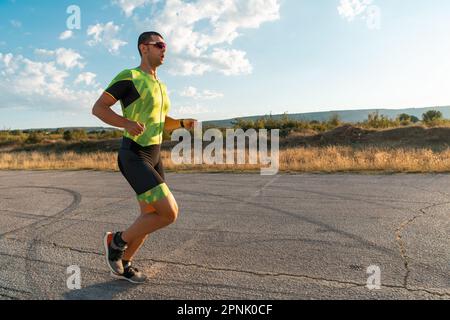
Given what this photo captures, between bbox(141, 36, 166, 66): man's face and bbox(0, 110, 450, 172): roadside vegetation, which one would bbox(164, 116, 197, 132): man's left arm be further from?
bbox(0, 110, 450, 172): roadside vegetation

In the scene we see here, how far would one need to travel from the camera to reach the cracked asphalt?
3352 millimetres

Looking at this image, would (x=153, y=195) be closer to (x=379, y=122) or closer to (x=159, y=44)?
(x=159, y=44)

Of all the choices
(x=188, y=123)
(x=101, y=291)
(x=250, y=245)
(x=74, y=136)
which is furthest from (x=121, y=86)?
(x=74, y=136)

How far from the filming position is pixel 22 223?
20.2ft

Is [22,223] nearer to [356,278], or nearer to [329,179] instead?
[356,278]

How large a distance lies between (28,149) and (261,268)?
47.5 meters

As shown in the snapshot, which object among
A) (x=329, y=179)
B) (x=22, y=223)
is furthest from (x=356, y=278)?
(x=329, y=179)

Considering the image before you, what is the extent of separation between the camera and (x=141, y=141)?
3408 millimetres

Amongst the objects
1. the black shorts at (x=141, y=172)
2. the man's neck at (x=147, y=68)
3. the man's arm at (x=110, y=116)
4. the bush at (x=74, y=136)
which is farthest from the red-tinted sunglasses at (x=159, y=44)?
the bush at (x=74, y=136)

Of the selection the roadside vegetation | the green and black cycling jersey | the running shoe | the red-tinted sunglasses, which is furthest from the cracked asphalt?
the roadside vegetation

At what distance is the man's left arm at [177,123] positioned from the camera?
3875mm

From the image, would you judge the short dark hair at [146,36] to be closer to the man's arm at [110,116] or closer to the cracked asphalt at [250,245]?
the man's arm at [110,116]

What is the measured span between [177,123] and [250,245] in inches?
73.2

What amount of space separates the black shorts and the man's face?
811 millimetres
